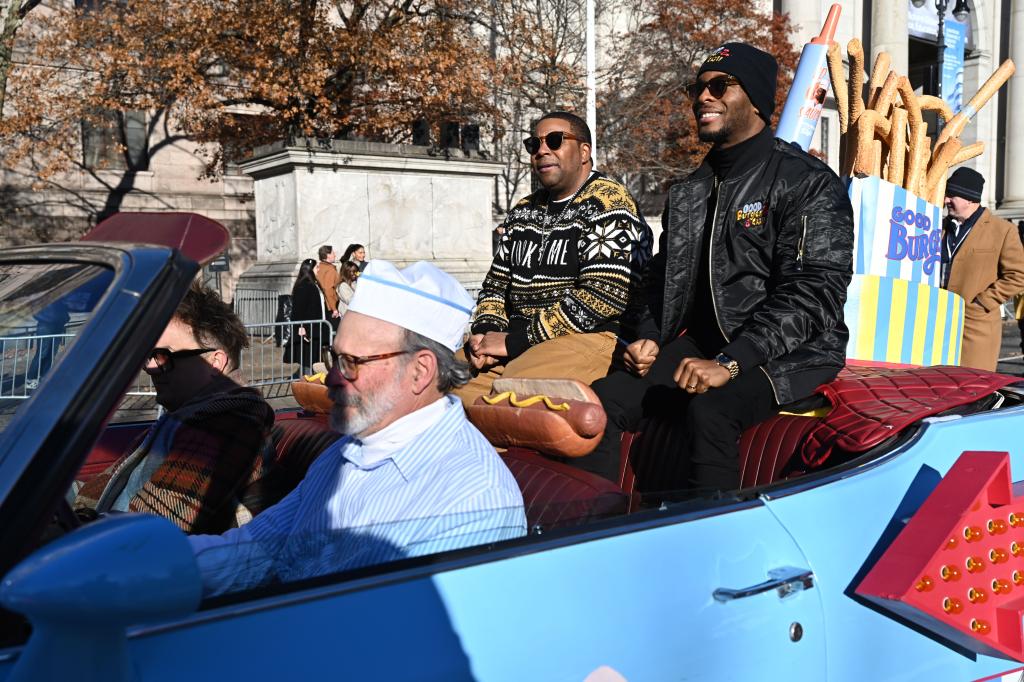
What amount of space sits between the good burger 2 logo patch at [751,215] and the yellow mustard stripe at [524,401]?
0.95m

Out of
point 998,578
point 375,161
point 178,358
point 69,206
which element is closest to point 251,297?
point 375,161

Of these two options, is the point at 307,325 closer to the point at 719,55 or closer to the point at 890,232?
the point at 890,232

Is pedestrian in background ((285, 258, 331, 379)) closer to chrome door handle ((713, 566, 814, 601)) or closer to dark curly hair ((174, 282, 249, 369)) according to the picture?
dark curly hair ((174, 282, 249, 369))

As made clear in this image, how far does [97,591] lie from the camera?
1.14m

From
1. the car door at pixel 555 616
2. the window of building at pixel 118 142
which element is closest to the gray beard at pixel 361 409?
the car door at pixel 555 616

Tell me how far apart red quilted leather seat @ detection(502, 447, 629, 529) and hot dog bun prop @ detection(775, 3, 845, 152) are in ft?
9.98

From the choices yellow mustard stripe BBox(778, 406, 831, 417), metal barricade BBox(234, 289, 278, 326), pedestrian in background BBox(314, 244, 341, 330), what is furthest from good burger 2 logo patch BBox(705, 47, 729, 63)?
metal barricade BBox(234, 289, 278, 326)

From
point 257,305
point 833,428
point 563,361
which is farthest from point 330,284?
point 833,428

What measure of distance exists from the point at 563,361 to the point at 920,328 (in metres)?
1.67

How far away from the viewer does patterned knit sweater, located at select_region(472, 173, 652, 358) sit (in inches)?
145

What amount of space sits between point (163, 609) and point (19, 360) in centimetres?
93

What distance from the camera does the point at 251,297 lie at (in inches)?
588

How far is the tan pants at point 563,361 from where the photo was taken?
3355 mm

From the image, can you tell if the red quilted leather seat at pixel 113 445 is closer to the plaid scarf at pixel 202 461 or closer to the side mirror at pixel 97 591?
the plaid scarf at pixel 202 461
